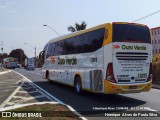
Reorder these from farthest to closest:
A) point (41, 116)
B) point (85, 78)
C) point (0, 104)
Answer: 1. point (85, 78)
2. point (0, 104)
3. point (41, 116)

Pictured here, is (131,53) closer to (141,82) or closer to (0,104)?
(141,82)

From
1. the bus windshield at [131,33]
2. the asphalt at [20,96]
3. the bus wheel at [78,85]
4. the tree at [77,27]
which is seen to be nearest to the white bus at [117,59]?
the bus windshield at [131,33]

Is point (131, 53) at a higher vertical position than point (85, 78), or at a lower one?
higher

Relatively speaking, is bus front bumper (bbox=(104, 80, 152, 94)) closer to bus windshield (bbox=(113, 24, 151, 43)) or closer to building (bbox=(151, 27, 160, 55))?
bus windshield (bbox=(113, 24, 151, 43))

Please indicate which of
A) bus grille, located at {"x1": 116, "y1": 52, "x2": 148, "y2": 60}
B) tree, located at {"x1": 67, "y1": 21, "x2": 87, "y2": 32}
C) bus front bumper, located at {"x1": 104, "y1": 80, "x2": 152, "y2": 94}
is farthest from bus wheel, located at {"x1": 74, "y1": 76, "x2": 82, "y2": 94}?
tree, located at {"x1": 67, "y1": 21, "x2": 87, "y2": 32}

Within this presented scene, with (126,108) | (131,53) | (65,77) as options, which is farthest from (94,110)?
(65,77)

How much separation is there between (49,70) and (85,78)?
395 inches

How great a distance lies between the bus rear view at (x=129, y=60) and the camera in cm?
1427

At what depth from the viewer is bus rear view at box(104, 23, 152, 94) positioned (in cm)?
1427

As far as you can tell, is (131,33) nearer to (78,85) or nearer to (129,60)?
(129,60)

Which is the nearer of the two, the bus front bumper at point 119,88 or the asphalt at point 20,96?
the bus front bumper at point 119,88

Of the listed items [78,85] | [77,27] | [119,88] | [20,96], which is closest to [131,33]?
[119,88]

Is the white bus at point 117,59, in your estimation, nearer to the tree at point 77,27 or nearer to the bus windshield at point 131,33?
the bus windshield at point 131,33

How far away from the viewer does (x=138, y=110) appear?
12422 mm
